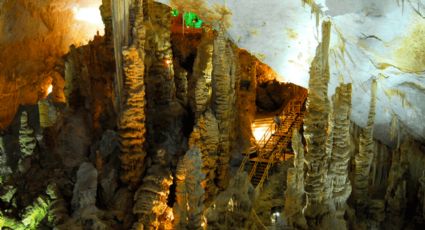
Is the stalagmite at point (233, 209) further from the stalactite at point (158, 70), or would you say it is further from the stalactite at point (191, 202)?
the stalactite at point (158, 70)

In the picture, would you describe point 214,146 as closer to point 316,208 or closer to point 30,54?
point 316,208

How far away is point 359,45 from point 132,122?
451cm

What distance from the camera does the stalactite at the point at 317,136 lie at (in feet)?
20.3

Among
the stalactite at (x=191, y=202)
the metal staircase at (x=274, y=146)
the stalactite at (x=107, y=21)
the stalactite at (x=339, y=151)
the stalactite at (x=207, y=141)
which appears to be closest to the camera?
the stalactite at (x=339, y=151)

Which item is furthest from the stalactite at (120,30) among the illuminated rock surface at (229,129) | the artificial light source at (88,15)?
the artificial light source at (88,15)

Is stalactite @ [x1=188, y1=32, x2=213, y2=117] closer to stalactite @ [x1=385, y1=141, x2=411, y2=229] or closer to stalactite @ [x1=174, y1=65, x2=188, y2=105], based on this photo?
stalactite @ [x1=174, y1=65, x2=188, y2=105]

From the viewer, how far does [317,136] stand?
624cm

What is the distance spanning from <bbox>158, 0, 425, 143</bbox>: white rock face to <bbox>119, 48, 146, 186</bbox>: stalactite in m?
1.95

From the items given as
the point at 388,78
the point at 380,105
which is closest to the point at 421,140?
the point at 380,105

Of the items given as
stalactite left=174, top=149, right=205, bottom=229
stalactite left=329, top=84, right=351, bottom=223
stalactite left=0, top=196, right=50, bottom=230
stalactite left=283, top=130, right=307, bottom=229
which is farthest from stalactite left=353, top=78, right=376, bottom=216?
stalactite left=0, top=196, right=50, bottom=230

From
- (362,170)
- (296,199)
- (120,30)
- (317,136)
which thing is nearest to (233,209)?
(296,199)

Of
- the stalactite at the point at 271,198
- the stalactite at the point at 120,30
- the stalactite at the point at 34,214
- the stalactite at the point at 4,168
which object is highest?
the stalactite at the point at 120,30

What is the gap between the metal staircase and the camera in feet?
35.4

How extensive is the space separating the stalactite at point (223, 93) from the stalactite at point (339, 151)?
13.5 feet
